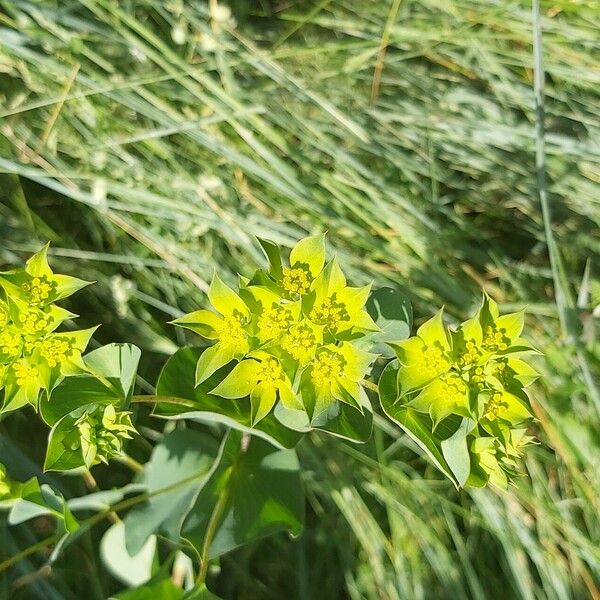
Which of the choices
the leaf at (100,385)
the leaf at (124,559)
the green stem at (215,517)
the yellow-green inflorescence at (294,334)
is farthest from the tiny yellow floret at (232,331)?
the leaf at (124,559)

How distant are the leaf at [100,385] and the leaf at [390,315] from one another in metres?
0.22

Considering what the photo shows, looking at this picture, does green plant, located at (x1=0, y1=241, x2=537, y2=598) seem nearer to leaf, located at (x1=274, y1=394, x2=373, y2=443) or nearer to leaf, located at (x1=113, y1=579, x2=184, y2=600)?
leaf, located at (x1=274, y1=394, x2=373, y2=443)

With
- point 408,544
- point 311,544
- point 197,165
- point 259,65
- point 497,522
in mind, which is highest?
point 259,65

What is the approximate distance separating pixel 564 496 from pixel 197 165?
75 centimetres

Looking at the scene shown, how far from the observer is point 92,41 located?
102 centimetres

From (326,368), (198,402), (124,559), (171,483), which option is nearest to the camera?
(326,368)

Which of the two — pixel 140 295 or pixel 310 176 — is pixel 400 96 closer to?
pixel 310 176

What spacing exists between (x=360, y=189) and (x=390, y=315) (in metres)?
0.42

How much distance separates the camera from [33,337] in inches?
21.9

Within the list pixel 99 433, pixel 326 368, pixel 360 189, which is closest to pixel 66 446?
pixel 99 433

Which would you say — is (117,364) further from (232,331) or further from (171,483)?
(171,483)

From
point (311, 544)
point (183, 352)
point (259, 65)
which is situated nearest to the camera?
point (183, 352)

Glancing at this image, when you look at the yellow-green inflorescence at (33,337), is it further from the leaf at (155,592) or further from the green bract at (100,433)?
the leaf at (155,592)

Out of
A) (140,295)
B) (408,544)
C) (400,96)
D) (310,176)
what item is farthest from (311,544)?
(400,96)
